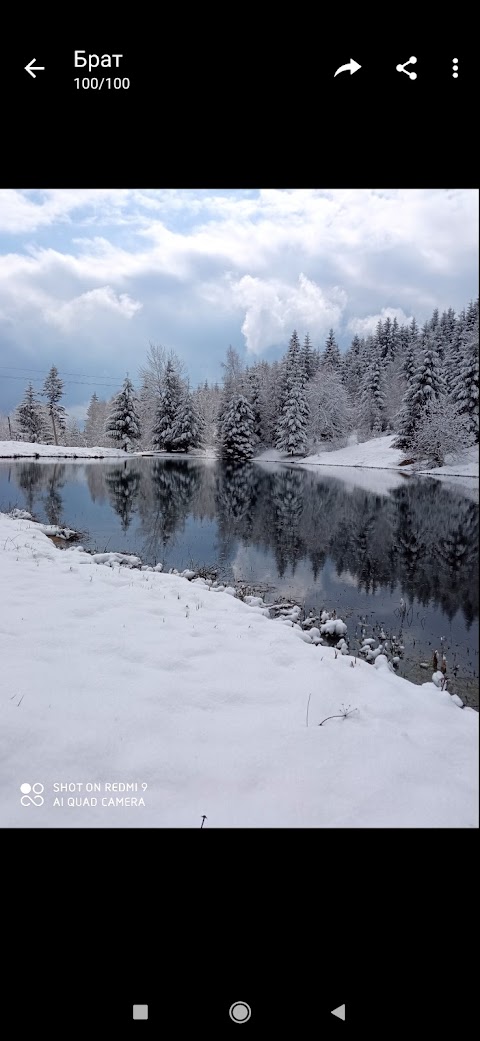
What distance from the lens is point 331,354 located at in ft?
11.1

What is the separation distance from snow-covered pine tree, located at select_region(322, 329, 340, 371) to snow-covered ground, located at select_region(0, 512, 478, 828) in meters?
2.03

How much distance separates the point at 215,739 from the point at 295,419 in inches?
236

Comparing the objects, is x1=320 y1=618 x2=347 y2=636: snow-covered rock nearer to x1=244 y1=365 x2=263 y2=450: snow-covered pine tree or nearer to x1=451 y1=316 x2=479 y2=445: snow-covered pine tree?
x1=244 y1=365 x2=263 y2=450: snow-covered pine tree

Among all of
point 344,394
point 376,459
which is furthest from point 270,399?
point 376,459

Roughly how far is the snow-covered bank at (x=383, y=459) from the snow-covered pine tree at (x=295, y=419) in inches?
11.8

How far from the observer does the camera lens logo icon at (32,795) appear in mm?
1528

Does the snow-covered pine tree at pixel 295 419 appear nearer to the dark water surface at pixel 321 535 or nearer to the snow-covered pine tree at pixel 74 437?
the dark water surface at pixel 321 535

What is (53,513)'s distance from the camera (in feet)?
56.0

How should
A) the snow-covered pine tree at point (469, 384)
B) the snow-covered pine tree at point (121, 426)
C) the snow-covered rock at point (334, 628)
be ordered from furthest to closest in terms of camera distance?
1. the snow-covered pine tree at point (121, 426)
2. the snow-covered rock at point (334, 628)
3. the snow-covered pine tree at point (469, 384)
